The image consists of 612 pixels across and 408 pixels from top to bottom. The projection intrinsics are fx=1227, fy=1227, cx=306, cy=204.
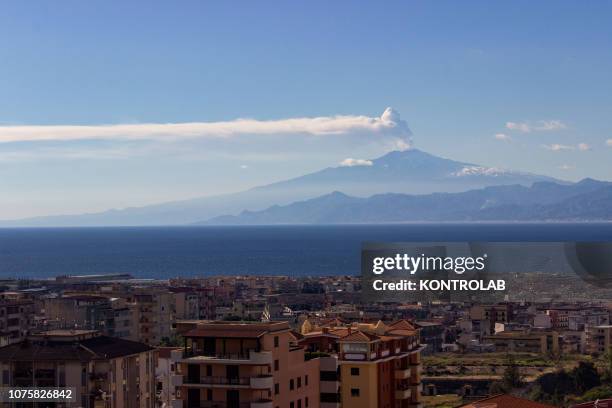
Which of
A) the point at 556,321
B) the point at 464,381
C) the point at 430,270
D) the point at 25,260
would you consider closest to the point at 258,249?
the point at 25,260

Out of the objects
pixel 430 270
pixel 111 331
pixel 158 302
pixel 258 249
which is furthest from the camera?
pixel 258 249

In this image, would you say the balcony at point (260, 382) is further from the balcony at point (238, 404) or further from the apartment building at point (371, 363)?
the apartment building at point (371, 363)

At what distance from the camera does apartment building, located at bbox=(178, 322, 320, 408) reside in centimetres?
1834

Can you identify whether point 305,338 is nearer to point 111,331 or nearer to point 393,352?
point 393,352

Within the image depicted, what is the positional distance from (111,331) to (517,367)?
15405mm

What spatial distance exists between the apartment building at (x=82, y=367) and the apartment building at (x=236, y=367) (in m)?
5.09

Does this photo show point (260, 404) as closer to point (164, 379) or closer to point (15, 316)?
point (164, 379)

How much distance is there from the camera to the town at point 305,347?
18.7 meters

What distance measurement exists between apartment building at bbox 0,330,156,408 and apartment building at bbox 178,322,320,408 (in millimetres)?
5093

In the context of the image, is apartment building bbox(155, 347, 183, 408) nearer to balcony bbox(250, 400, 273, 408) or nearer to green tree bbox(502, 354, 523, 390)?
balcony bbox(250, 400, 273, 408)

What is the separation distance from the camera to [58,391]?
74.5 ft

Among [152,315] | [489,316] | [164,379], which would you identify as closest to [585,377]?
[489,316]

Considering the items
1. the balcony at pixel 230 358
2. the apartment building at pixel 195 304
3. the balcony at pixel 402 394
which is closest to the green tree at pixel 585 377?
the balcony at pixel 402 394

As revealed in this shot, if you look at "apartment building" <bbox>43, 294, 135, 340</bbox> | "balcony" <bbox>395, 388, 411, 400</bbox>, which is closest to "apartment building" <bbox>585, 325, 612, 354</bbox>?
"apartment building" <bbox>43, 294, 135, 340</bbox>
